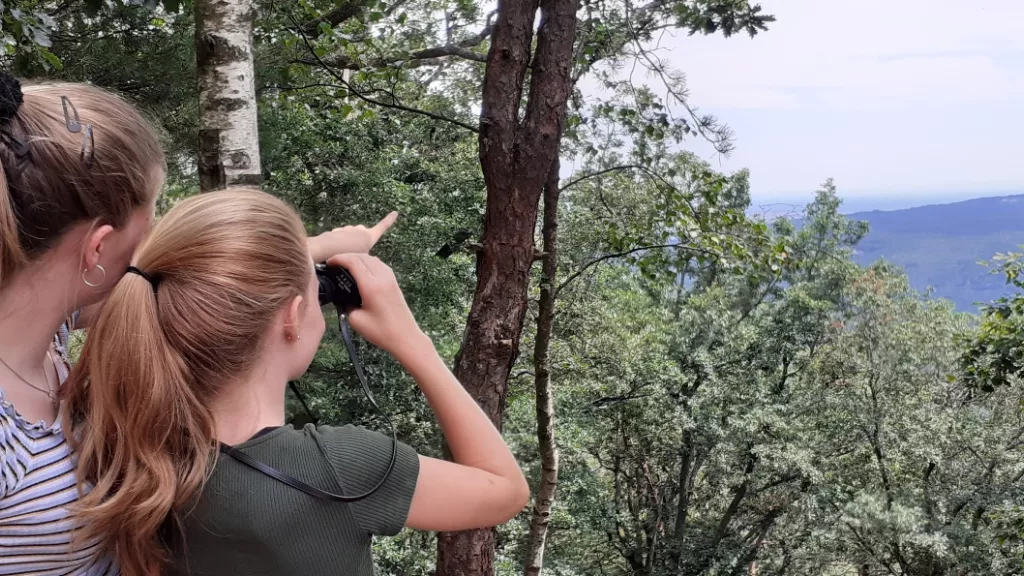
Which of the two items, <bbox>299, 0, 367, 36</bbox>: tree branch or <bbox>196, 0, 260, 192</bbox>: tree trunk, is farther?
<bbox>299, 0, 367, 36</bbox>: tree branch

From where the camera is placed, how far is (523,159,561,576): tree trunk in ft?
10.9

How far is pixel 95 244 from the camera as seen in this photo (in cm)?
82

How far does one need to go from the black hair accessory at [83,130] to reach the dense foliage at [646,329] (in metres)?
1.37

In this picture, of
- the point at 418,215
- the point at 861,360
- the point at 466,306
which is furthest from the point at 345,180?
the point at 861,360

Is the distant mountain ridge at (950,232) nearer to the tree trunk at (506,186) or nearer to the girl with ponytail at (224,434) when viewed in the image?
the tree trunk at (506,186)

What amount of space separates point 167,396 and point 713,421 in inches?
448

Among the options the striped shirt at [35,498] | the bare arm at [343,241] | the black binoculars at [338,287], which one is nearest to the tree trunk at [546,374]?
the bare arm at [343,241]

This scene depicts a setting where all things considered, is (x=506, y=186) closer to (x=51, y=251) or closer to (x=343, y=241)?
(x=343, y=241)

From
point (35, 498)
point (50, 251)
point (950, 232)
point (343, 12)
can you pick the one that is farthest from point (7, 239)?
point (950, 232)

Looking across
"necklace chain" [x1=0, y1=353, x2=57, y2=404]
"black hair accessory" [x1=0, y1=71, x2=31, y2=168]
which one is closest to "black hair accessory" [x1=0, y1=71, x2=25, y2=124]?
"black hair accessory" [x1=0, y1=71, x2=31, y2=168]

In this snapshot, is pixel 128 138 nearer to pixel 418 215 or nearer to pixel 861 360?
pixel 418 215

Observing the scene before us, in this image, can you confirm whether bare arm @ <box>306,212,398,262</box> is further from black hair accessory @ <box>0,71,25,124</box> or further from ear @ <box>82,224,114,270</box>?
black hair accessory @ <box>0,71,25,124</box>

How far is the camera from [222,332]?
80 cm

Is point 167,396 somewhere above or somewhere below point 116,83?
below
